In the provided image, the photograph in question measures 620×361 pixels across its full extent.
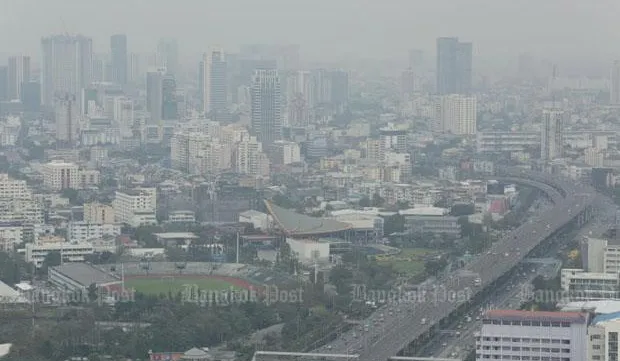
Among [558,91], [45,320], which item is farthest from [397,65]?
[45,320]

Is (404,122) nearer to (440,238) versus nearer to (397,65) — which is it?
(397,65)

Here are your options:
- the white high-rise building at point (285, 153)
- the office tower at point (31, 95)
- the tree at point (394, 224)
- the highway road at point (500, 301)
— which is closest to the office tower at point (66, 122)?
the office tower at point (31, 95)

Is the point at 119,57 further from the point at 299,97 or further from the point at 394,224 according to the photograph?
the point at 394,224

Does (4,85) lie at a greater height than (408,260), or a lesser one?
greater

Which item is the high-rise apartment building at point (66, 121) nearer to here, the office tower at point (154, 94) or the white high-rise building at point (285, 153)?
the office tower at point (154, 94)

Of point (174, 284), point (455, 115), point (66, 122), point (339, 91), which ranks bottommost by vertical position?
point (174, 284)

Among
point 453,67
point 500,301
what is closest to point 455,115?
point 453,67
